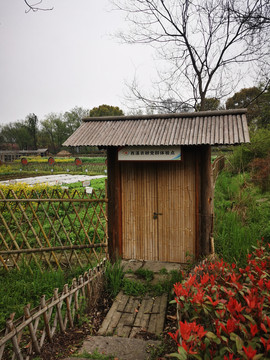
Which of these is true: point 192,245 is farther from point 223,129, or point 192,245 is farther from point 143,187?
point 223,129

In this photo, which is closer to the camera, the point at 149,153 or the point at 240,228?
the point at 149,153

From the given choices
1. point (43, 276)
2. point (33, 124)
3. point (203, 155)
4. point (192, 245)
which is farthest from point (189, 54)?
point (33, 124)

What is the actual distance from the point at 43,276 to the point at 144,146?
3.10 m

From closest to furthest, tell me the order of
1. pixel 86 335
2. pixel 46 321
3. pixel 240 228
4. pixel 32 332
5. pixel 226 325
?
pixel 226 325 < pixel 32 332 < pixel 46 321 < pixel 86 335 < pixel 240 228

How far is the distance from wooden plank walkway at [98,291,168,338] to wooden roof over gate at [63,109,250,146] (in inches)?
111

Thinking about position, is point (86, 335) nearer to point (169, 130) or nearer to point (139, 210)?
point (139, 210)

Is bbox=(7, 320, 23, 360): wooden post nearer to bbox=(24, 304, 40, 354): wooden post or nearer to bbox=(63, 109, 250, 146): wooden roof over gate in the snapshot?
bbox=(24, 304, 40, 354): wooden post

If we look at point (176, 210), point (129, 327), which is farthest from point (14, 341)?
point (176, 210)

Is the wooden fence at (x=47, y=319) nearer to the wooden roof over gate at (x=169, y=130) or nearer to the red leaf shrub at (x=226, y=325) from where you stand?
the red leaf shrub at (x=226, y=325)

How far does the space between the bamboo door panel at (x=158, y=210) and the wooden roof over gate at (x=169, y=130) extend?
0.68 meters

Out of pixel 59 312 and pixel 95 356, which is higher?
pixel 59 312

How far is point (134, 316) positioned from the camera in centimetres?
420

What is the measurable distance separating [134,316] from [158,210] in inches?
88.3

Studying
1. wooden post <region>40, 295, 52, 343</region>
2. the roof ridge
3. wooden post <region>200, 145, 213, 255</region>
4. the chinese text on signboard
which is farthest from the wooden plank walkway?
the roof ridge
